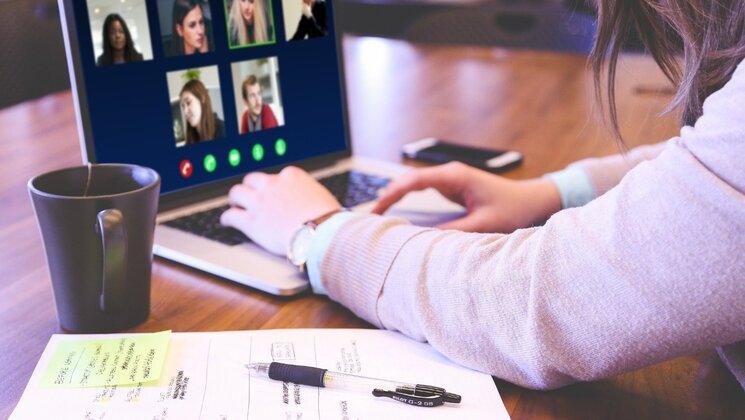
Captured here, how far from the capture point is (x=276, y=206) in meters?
0.86

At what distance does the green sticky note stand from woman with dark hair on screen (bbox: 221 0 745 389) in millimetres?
179

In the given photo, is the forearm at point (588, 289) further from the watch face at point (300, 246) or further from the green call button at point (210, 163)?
the green call button at point (210, 163)

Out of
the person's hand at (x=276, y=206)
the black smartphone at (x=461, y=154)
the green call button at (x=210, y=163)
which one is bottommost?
the black smartphone at (x=461, y=154)

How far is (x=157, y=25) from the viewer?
37.0 inches

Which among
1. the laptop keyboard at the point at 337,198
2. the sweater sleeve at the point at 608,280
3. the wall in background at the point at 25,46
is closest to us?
the sweater sleeve at the point at 608,280

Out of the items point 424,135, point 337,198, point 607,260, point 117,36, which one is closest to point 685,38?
point 607,260

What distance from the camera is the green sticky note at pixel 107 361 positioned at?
590 millimetres

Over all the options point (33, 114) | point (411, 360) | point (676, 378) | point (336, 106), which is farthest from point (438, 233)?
point (33, 114)

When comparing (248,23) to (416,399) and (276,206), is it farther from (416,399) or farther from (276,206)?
(416,399)

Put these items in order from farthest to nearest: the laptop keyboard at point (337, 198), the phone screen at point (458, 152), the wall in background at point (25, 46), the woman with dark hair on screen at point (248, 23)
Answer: the phone screen at point (458, 152)
the wall in background at point (25, 46)
the woman with dark hair on screen at point (248, 23)
the laptop keyboard at point (337, 198)

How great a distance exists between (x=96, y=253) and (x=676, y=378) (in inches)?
19.0

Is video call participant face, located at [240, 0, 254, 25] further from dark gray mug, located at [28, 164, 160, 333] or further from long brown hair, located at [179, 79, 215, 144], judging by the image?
dark gray mug, located at [28, 164, 160, 333]

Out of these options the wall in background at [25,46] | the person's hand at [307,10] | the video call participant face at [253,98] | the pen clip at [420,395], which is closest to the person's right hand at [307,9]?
the person's hand at [307,10]

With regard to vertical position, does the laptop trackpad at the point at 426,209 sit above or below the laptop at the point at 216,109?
below
